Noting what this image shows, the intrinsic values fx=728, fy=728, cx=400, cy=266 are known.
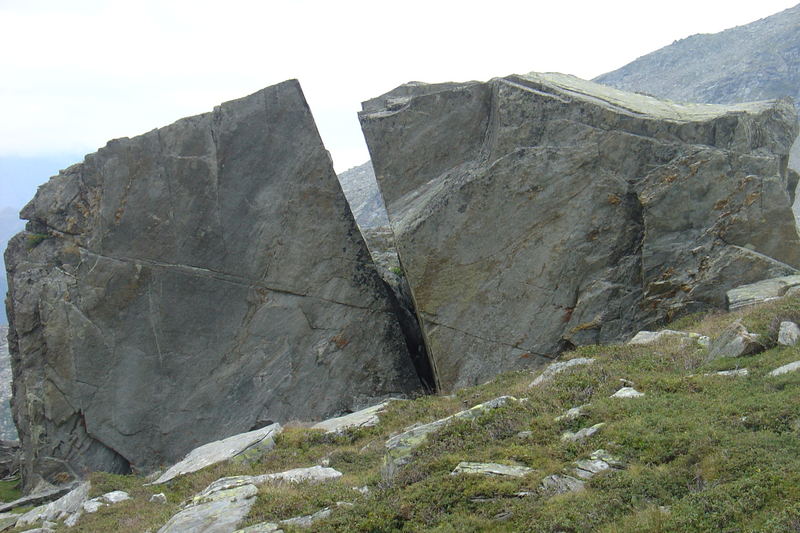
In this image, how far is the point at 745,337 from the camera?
669 inches

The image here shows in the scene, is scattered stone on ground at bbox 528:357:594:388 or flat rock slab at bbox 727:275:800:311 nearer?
scattered stone on ground at bbox 528:357:594:388

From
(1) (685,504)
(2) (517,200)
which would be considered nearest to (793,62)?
(2) (517,200)

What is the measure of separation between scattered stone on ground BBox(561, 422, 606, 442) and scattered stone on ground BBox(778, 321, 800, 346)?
5.46m

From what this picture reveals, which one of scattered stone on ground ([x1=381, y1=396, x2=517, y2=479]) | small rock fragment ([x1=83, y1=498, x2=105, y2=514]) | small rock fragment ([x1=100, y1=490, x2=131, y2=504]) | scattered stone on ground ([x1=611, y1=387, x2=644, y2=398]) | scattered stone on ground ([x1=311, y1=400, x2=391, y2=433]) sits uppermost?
scattered stone on ground ([x1=381, y1=396, x2=517, y2=479])

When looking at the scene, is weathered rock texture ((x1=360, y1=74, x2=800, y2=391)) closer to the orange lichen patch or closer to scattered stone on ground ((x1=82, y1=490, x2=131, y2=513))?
the orange lichen patch

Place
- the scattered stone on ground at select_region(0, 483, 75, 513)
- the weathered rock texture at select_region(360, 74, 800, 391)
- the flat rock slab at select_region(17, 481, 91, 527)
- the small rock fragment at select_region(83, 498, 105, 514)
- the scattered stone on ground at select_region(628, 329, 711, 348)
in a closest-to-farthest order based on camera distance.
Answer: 1. the scattered stone on ground at select_region(628, 329, 711, 348)
2. the small rock fragment at select_region(83, 498, 105, 514)
3. the flat rock slab at select_region(17, 481, 91, 527)
4. the weathered rock texture at select_region(360, 74, 800, 391)
5. the scattered stone on ground at select_region(0, 483, 75, 513)

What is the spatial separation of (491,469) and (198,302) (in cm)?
1817

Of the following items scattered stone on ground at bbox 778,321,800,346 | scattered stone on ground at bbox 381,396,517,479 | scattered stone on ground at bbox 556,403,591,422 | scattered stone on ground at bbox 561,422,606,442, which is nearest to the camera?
scattered stone on ground at bbox 561,422,606,442

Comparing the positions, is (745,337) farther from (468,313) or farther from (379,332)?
(379,332)

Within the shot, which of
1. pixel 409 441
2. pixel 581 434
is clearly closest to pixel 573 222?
pixel 409 441

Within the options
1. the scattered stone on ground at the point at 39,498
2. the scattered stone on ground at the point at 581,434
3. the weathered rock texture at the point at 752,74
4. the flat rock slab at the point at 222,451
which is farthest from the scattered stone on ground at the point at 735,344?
the weathered rock texture at the point at 752,74

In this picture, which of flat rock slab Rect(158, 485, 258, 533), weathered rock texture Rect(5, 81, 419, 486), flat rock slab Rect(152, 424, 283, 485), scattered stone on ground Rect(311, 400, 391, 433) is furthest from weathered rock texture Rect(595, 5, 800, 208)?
flat rock slab Rect(158, 485, 258, 533)

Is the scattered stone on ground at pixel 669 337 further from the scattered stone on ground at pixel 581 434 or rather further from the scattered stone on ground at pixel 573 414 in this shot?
the scattered stone on ground at pixel 581 434

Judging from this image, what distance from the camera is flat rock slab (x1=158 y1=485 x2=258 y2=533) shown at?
13.7 m
